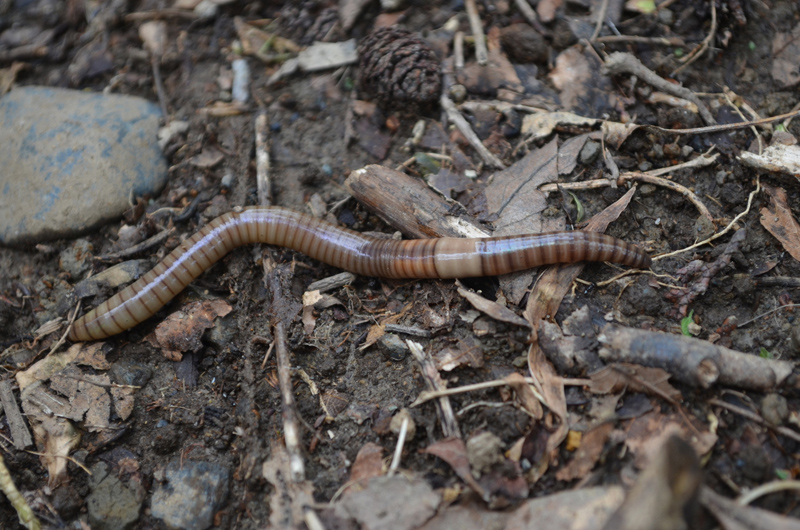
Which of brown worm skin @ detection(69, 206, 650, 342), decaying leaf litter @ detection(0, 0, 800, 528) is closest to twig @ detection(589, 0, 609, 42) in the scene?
decaying leaf litter @ detection(0, 0, 800, 528)

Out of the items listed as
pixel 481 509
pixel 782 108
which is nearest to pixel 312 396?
pixel 481 509

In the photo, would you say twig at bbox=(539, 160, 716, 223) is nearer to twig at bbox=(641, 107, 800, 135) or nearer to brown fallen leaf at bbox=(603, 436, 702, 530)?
twig at bbox=(641, 107, 800, 135)

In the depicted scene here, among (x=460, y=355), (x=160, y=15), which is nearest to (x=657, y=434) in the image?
(x=460, y=355)

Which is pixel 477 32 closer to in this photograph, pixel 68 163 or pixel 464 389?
pixel 464 389

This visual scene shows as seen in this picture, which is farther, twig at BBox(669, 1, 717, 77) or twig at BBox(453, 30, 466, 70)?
twig at BBox(453, 30, 466, 70)

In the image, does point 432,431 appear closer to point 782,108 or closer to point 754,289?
point 754,289
